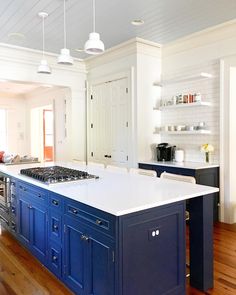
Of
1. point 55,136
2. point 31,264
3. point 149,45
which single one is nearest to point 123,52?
point 149,45

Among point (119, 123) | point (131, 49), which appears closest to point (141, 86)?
point (131, 49)

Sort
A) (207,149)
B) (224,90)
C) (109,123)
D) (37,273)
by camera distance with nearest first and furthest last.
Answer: (37,273)
(224,90)
(207,149)
(109,123)

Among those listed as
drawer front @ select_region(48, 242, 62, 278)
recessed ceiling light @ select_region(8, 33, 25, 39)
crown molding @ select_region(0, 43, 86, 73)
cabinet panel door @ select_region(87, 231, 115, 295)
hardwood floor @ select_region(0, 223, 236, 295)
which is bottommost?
hardwood floor @ select_region(0, 223, 236, 295)

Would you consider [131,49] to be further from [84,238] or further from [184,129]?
[84,238]

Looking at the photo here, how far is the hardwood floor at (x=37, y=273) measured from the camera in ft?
7.93

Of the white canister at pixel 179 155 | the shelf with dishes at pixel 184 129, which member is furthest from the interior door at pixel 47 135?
the white canister at pixel 179 155

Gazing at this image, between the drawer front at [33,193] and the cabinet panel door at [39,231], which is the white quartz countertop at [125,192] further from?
the cabinet panel door at [39,231]

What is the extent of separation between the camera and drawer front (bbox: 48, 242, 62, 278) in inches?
95.0

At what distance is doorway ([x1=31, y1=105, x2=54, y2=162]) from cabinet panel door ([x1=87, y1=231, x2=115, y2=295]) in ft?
25.8

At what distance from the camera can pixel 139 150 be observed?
4953 mm

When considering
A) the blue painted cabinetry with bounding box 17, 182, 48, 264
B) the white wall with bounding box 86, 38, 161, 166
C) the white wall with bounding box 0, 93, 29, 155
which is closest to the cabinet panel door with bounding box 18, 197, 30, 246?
the blue painted cabinetry with bounding box 17, 182, 48, 264

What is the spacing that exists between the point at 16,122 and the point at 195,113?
23.0 feet

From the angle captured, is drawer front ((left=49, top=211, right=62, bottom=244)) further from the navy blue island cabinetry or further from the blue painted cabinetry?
the blue painted cabinetry

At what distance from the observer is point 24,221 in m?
3.16
